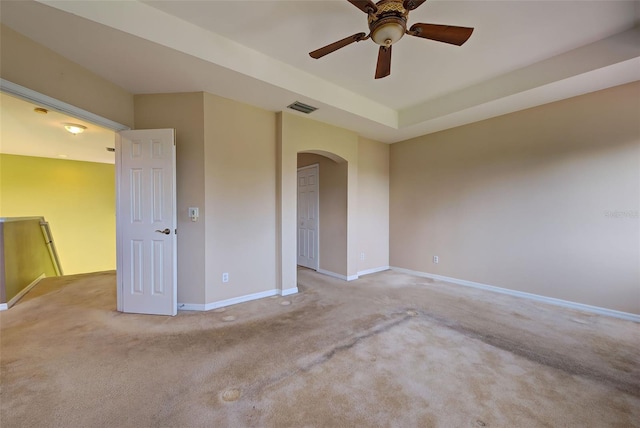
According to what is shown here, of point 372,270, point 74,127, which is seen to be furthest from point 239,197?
point 74,127

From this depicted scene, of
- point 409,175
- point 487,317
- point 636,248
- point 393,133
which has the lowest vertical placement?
point 487,317

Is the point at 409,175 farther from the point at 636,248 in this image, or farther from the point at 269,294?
the point at 269,294

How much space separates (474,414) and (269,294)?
2.67 m

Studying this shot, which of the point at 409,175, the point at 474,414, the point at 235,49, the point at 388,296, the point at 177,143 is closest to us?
the point at 474,414

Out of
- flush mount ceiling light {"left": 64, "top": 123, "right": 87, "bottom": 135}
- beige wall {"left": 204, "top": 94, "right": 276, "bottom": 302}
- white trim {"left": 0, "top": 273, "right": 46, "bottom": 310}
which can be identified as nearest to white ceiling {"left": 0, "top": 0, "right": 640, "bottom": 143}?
beige wall {"left": 204, "top": 94, "right": 276, "bottom": 302}

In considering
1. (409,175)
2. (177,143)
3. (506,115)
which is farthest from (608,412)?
(177,143)

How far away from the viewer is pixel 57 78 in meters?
2.29

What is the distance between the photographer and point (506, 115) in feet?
12.2

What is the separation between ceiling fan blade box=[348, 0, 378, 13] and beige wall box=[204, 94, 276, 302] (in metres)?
2.07

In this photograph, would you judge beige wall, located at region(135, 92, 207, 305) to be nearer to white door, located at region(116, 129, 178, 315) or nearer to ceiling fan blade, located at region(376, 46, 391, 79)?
white door, located at region(116, 129, 178, 315)

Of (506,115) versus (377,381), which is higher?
(506,115)

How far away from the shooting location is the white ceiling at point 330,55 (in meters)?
2.07

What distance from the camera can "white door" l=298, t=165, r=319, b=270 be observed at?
5.20 metres

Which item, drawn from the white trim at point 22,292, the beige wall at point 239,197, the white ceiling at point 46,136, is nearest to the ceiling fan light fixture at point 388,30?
the beige wall at point 239,197
